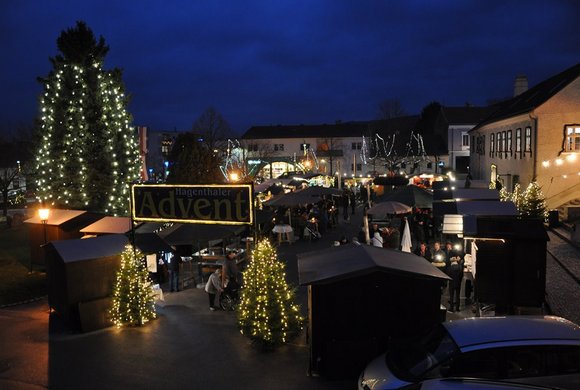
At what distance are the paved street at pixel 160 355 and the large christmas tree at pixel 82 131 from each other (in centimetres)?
928

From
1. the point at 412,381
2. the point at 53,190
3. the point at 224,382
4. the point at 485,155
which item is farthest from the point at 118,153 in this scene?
the point at 485,155

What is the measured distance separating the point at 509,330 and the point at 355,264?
108 inches

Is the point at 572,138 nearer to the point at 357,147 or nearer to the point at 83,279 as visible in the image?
the point at 83,279

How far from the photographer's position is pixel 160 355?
31.6ft

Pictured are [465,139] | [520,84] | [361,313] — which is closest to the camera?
[361,313]

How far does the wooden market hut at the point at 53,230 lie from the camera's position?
59.2ft

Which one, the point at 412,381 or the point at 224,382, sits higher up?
the point at 412,381

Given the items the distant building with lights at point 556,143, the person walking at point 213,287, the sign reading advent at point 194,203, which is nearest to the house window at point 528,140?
the distant building with lights at point 556,143

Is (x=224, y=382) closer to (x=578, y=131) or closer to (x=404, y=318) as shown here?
(x=404, y=318)

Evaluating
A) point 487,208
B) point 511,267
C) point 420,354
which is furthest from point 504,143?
point 420,354

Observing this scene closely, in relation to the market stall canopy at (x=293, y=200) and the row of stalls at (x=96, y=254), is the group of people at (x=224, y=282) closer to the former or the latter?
the row of stalls at (x=96, y=254)

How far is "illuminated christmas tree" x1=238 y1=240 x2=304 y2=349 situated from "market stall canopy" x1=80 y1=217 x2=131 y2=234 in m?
8.20

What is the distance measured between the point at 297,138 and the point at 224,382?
197 feet

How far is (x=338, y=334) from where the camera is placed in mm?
8203
